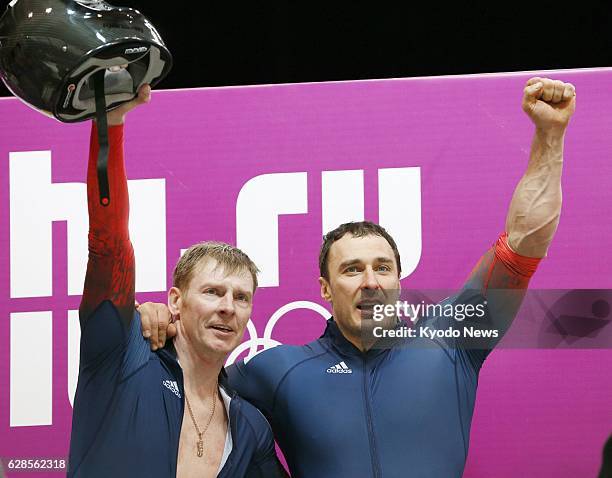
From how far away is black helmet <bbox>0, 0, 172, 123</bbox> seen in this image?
7.55 ft

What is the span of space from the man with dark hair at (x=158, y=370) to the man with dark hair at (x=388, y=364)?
12 cm

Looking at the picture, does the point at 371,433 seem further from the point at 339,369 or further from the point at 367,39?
the point at 367,39

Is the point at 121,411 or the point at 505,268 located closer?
the point at 121,411

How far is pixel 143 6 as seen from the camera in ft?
11.9

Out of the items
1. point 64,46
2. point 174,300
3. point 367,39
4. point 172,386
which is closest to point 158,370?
point 172,386

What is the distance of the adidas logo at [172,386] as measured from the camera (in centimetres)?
273

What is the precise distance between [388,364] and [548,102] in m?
0.84

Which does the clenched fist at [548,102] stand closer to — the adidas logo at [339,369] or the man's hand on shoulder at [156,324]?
the adidas logo at [339,369]

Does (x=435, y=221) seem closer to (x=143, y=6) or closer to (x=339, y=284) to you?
(x=339, y=284)

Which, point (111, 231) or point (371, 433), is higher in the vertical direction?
point (111, 231)

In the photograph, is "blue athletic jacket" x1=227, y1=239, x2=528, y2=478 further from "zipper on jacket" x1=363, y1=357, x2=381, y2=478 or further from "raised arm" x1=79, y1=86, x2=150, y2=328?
"raised arm" x1=79, y1=86, x2=150, y2=328

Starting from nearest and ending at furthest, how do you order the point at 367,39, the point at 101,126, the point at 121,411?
1. the point at 101,126
2. the point at 121,411
3. the point at 367,39

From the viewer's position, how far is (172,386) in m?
2.74

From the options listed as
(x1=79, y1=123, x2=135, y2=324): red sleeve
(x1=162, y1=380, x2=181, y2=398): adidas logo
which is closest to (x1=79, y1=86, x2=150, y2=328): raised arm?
(x1=79, y1=123, x2=135, y2=324): red sleeve
